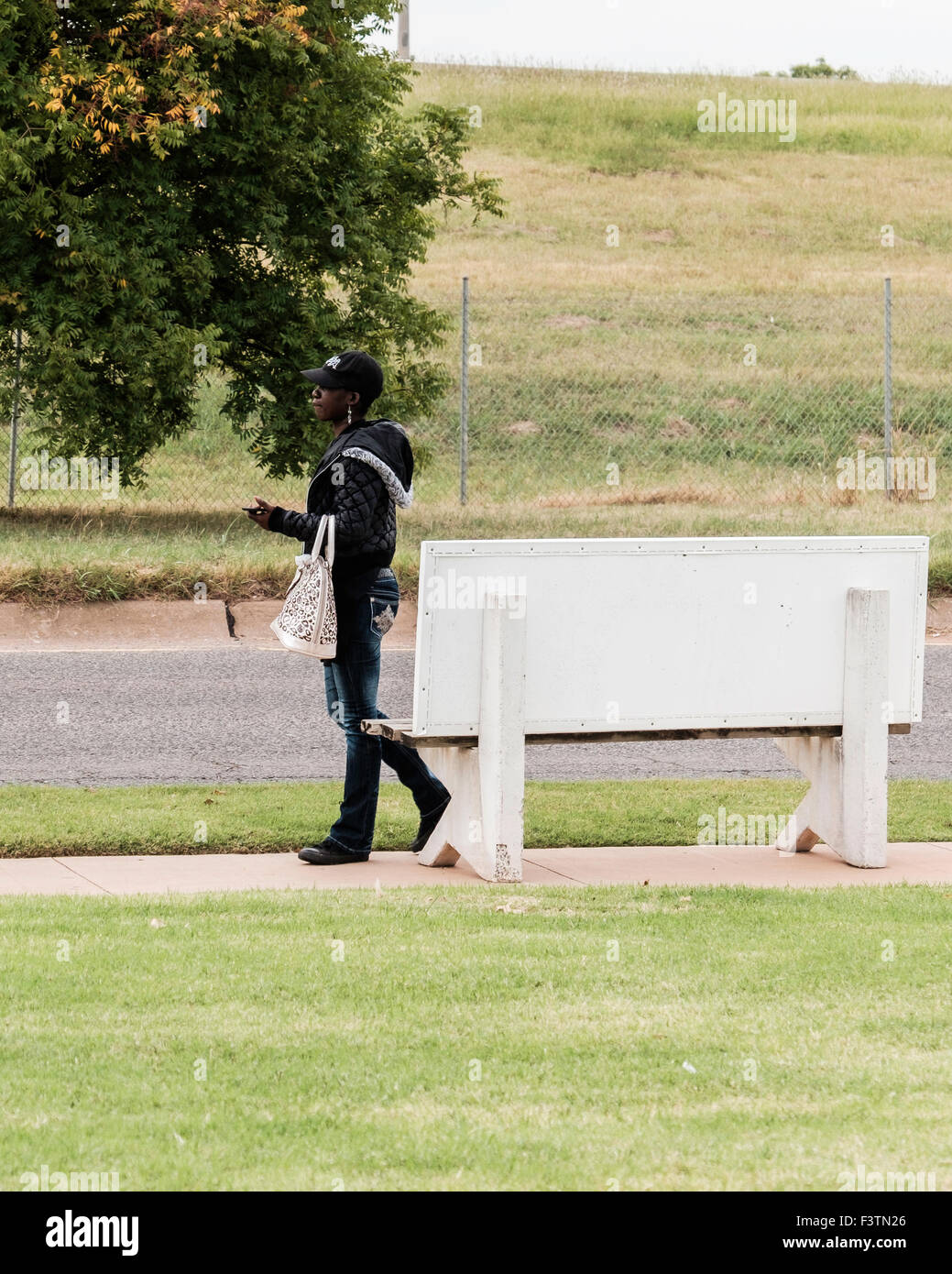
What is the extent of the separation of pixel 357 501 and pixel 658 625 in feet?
4.14

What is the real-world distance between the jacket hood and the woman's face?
0.08 meters

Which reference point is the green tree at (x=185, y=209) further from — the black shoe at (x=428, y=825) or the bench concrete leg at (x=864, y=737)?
the bench concrete leg at (x=864, y=737)

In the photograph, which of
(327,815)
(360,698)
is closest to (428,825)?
(360,698)

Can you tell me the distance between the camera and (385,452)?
6.39 metres

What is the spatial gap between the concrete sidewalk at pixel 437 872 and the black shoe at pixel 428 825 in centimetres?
8

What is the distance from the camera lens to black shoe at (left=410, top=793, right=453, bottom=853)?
6.77m

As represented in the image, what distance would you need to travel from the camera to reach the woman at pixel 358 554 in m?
6.29

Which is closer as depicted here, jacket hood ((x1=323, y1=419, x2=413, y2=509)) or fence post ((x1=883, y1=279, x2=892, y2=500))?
jacket hood ((x1=323, y1=419, x2=413, y2=509))

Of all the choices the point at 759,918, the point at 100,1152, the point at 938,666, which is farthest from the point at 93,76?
the point at 100,1152

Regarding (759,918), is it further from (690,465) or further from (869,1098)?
(690,465)

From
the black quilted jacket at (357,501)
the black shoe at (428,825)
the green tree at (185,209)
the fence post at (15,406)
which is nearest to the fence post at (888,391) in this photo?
the green tree at (185,209)

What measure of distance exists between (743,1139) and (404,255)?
1412 cm

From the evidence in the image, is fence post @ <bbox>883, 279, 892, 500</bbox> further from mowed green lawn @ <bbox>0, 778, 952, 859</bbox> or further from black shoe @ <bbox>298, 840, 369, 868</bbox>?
black shoe @ <bbox>298, 840, 369, 868</bbox>

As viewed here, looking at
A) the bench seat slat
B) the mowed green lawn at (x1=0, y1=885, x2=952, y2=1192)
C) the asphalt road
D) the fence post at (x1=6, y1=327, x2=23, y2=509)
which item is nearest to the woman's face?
the bench seat slat
